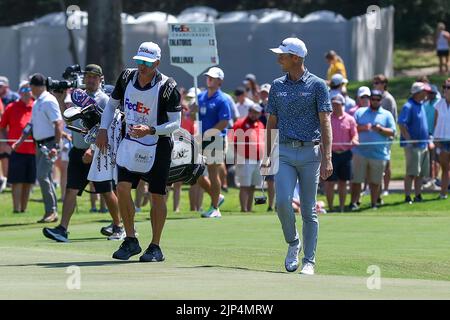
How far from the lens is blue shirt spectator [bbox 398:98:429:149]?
893 inches

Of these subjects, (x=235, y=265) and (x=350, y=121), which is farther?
(x=350, y=121)

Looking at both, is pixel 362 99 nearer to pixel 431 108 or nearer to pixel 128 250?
pixel 431 108

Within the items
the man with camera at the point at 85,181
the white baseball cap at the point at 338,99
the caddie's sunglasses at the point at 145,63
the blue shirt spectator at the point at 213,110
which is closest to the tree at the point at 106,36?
the white baseball cap at the point at 338,99

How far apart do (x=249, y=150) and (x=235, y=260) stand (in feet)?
29.9

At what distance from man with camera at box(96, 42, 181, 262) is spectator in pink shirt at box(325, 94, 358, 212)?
8.90 m

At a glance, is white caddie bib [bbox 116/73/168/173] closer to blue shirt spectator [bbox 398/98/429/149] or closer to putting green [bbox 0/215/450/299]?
putting green [bbox 0/215/450/299]

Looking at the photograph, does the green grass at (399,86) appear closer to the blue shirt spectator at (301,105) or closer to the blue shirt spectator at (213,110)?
the blue shirt spectator at (213,110)

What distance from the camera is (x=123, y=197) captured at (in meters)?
12.8

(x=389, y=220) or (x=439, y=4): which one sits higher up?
(x=439, y=4)

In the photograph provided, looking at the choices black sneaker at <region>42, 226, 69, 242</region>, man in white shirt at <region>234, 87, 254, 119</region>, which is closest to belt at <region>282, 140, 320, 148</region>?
black sneaker at <region>42, 226, 69, 242</region>

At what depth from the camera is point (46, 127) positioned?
19.3m
